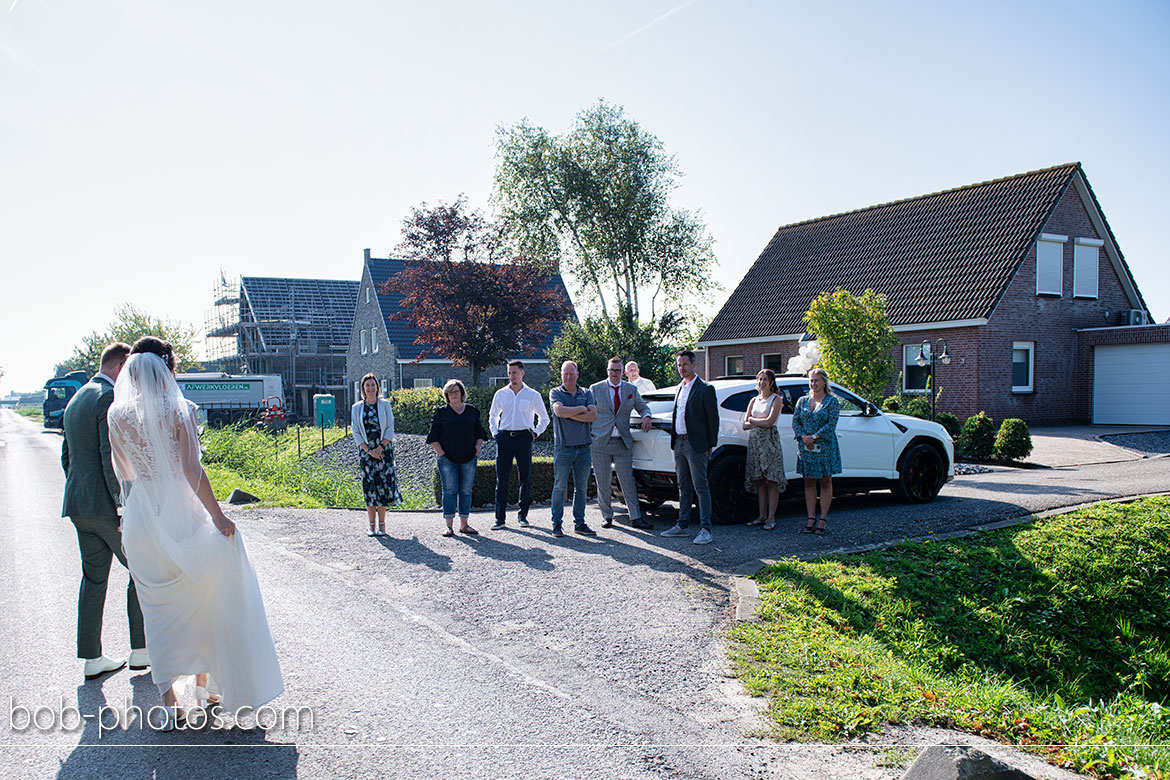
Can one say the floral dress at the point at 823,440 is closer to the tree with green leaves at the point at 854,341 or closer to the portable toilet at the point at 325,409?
the tree with green leaves at the point at 854,341

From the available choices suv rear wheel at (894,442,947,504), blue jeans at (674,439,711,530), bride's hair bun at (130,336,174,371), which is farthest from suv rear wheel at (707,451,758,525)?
bride's hair bun at (130,336,174,371)

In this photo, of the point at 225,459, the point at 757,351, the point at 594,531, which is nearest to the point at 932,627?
the point at 594,531

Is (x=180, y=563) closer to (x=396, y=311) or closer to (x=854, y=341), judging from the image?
(x=854, y=341)

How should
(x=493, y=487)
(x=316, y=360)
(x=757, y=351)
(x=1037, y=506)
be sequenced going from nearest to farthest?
(x=1037, y=506) → (x=493, y=487) → (x=757, y=351) → (x=316, y=360)

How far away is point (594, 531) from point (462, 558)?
1882 millimetres

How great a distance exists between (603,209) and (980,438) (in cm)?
1879

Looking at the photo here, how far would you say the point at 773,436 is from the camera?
9180 mm

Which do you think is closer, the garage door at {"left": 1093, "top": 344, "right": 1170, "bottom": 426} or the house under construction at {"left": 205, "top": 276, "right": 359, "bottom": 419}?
the garage door at {"left": 1093, "top": 344, "right": 1170, "bottom": 426}

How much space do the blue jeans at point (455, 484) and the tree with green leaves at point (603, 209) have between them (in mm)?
22873

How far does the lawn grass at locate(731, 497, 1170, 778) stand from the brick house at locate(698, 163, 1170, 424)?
1448 cm

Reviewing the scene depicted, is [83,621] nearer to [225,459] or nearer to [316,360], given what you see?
[225,459]

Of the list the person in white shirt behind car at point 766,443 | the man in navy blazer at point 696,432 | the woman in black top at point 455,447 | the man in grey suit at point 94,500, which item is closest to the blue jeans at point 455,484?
the woman in black top at point 455,447

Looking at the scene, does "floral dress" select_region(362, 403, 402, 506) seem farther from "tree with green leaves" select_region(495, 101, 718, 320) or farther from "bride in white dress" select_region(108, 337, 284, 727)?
"tree with green leaves" select_region(495, 101, 718, 320)

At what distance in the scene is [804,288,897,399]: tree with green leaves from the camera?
1590 cm
